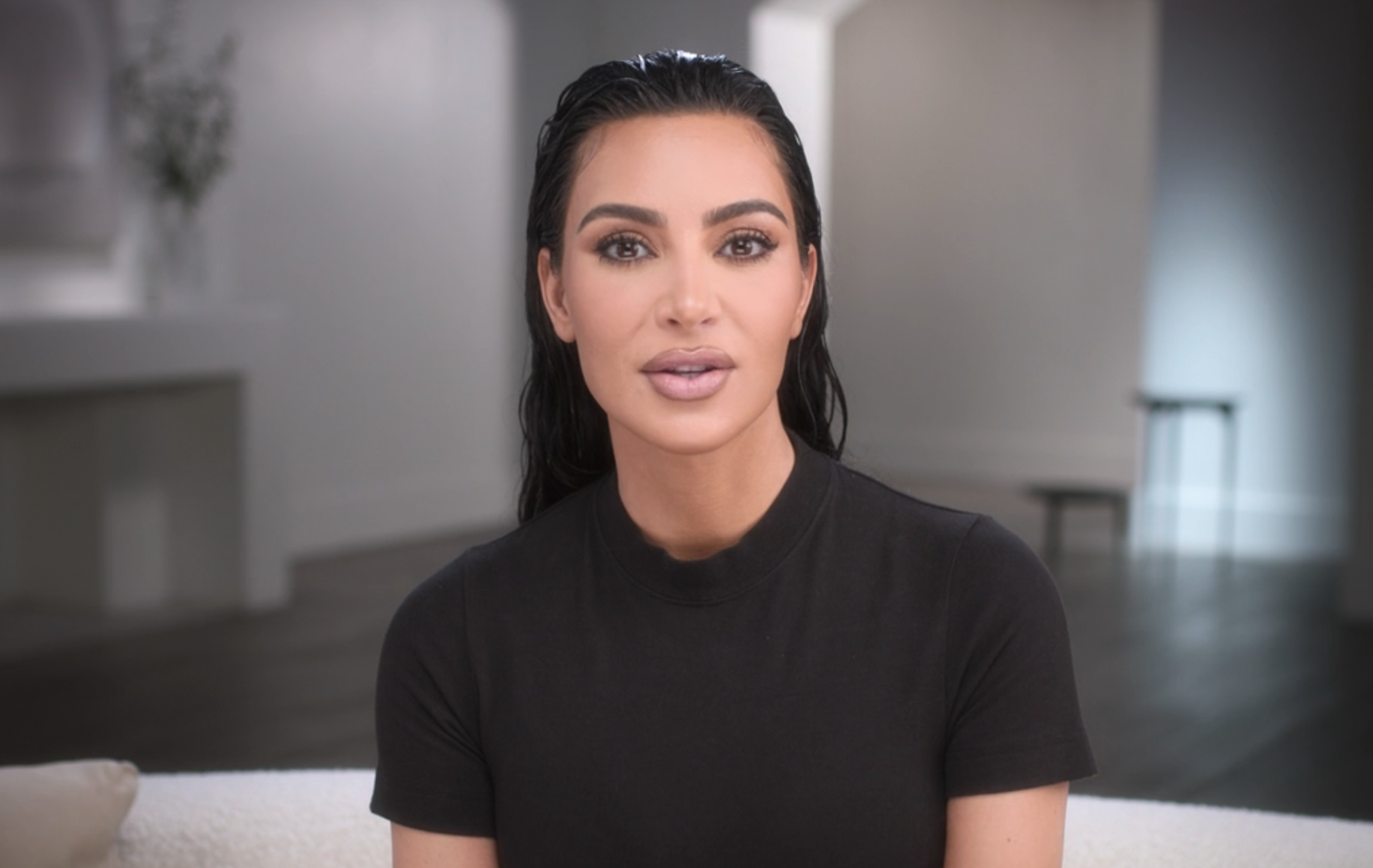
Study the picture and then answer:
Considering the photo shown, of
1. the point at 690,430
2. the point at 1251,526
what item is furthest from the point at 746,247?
the point at 1251,526

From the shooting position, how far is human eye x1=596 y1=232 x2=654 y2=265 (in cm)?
121

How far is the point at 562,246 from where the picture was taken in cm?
127

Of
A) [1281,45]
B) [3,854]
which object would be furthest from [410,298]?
[3,854]

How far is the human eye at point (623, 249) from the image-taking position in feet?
3.96

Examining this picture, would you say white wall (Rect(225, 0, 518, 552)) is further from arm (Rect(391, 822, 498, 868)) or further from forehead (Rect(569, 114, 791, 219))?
forehead (Rect(569, 114, 791, 219))

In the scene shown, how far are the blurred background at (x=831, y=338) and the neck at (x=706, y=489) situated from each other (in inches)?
97.6

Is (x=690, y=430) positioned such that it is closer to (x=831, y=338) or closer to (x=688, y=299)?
(x=688, y=299)

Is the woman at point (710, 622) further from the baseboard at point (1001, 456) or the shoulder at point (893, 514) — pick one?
the baseboard at point (1001, 456)

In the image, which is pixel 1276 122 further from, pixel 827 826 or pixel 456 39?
pixel 827 826

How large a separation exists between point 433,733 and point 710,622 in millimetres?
235

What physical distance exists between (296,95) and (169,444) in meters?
1.54

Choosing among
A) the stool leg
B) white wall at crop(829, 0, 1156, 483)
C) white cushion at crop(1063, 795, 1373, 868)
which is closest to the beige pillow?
white cushion at crop(1063, 795, 1373, 868)

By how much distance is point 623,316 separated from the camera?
47.2 inches

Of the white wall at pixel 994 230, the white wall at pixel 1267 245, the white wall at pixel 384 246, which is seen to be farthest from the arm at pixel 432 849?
the white wall at pixel 994 230
